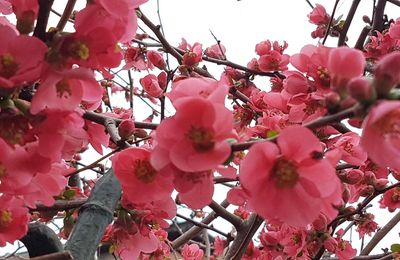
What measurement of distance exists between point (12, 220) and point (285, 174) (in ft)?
2.02

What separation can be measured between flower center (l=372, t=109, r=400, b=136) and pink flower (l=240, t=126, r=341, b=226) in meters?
0.09

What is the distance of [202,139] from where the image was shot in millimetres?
866

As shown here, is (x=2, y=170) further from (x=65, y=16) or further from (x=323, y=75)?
(x=323, y=75)

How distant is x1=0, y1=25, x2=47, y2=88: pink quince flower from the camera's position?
889 millimetres

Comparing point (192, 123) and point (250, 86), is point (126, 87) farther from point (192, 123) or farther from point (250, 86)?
point (192, 123)

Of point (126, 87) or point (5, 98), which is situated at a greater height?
point (126, 87)

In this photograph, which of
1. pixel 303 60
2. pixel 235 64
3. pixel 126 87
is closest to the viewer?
Result: pixel 303 60

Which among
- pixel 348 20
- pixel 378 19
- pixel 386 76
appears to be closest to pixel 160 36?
pixel 348 20

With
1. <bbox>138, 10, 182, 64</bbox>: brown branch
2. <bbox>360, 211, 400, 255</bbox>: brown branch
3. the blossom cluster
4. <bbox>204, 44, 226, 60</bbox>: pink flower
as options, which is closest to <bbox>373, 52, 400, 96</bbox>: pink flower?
the blossom cluster

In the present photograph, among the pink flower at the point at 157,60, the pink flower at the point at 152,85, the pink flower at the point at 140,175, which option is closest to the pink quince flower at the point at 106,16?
the pink flower at the point at 140,175

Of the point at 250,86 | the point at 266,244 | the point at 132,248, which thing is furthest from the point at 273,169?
the point at 250,86

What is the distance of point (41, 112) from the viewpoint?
0.95 meters

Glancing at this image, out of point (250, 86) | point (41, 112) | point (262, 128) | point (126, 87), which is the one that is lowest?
point (41, 112)

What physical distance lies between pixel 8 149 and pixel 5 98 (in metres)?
0.09
